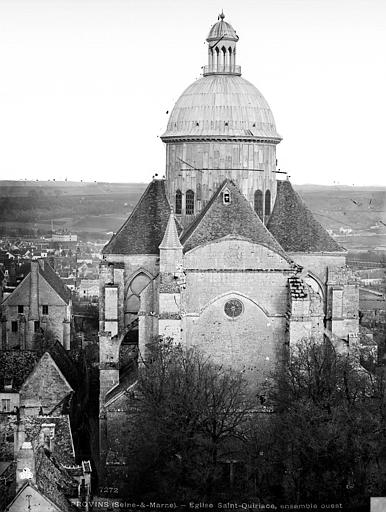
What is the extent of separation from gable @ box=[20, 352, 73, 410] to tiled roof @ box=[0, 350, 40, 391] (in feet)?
3.42

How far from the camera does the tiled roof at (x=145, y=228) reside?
55406 millimetres

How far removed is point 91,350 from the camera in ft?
220

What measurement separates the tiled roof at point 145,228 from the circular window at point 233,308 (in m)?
5.28

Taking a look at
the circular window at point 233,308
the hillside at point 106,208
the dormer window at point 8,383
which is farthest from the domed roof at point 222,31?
the dormer window at point 8,383

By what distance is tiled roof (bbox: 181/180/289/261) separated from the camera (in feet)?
166

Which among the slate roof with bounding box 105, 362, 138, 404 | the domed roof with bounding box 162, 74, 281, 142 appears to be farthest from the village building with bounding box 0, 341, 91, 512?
the domed roof with bounding box 162, 74, 281, 142

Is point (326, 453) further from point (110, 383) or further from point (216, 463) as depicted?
point (110, 383)

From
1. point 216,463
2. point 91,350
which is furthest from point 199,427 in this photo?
point 91,350

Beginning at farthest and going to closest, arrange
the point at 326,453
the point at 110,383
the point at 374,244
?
the point at 374,244, the point at 110,383, the point at 326,453

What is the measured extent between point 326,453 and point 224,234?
9.76m

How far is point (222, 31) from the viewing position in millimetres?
56219

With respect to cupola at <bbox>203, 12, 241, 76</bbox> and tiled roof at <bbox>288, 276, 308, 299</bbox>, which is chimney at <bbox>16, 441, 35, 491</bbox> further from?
cupola at <bbox>203, 12, 241, 76</bbox>

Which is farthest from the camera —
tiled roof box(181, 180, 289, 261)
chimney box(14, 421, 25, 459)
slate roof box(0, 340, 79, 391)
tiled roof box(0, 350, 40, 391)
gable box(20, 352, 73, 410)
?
slate roof box(0, 340, 79, 391)

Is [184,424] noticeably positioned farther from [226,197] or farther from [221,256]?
[226,197]
